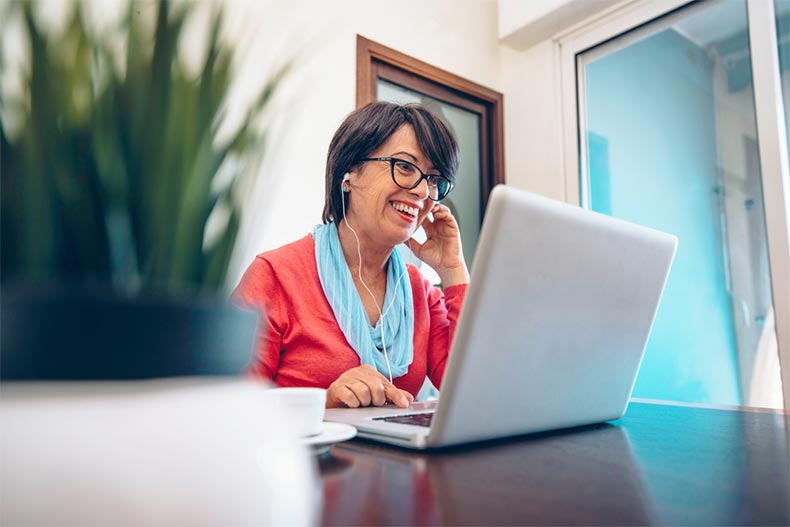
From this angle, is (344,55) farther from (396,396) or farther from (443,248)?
(396,396)

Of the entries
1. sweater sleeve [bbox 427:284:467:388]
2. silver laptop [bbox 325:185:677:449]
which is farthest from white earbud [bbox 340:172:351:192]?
silver laptop [bbox 325:185:677:449]

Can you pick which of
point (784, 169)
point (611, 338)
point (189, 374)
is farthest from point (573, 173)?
point (189, 374)

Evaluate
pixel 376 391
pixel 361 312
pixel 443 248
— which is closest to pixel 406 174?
pixel 443 248

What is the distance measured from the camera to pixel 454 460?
0.52 meters

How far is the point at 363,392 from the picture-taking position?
920 mm

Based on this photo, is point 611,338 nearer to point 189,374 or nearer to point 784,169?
point 189,374

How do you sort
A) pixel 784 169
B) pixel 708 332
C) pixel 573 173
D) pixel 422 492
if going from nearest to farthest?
pixel 422 492 → pixel 784 169 → pixel 708 332 → pixel 573 173

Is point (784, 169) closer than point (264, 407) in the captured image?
No

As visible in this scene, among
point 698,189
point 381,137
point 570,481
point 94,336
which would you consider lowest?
point 570,481

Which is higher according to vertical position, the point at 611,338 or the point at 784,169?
the point at 784,169

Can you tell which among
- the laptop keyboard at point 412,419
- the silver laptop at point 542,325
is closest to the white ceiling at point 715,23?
the silver laptop at point 542,325

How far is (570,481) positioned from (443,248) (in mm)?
1105

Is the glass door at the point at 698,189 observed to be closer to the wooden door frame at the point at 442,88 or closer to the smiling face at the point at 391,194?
the wooden door frame at the point at 442,88

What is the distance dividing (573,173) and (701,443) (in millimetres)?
2189
